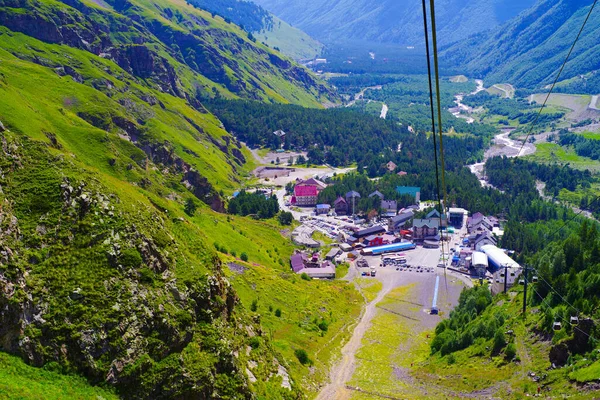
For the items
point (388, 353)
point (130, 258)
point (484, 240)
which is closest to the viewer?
point (130, 258)

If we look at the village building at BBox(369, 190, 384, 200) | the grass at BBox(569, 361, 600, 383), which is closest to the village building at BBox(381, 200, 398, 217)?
the village building at BBox(369, 190, 384, 200)

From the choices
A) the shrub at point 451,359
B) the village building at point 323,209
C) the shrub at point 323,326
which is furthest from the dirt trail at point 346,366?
the village building at point 323,209

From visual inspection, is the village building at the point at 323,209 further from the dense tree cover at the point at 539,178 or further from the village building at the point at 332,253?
the dense tree cover at the point at 539,178

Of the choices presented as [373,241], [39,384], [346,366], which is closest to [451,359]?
[346,366]

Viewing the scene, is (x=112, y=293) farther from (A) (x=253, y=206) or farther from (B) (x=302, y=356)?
(A) (x=253, y=206)

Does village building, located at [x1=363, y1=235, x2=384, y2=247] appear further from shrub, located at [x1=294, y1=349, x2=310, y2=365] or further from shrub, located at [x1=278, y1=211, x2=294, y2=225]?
shrub, located at [x1=294, y1=349, x2=310, y2=365]

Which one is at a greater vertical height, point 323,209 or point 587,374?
point 323,209

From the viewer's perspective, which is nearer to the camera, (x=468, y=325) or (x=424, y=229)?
(x=468, y=325)
